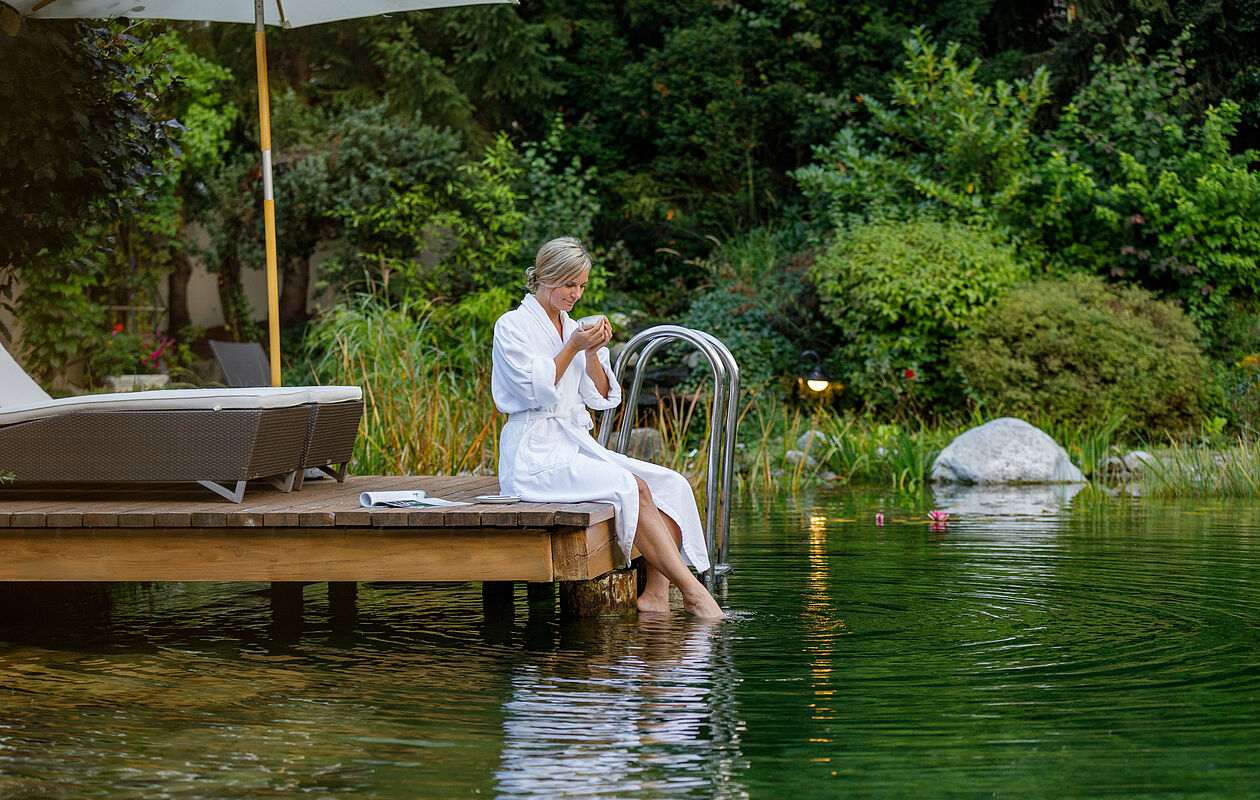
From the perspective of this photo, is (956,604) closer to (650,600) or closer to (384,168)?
(650,600)

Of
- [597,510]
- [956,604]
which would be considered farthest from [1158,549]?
[597,510]

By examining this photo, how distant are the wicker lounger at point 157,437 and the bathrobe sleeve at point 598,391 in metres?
1.03

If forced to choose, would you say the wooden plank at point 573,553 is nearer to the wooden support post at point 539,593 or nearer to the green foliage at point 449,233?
the wooden support post at point 539,593

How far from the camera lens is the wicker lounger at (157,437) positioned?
486 cm

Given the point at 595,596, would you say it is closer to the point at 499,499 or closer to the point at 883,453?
the point at 499,499

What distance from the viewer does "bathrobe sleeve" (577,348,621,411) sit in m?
5.24

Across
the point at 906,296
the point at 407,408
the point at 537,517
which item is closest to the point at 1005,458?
the point at 906,296

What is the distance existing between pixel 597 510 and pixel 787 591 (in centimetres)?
142

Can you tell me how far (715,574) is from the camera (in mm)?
5484

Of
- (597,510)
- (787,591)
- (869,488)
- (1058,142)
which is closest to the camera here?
(597,510)

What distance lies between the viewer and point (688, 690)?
3.97 meters

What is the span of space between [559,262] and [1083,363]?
8.01 m

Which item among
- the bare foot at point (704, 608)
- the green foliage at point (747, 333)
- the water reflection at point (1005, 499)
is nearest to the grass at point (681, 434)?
the green foliage at point (747, 333)

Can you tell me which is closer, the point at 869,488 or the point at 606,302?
the point at 869,488
